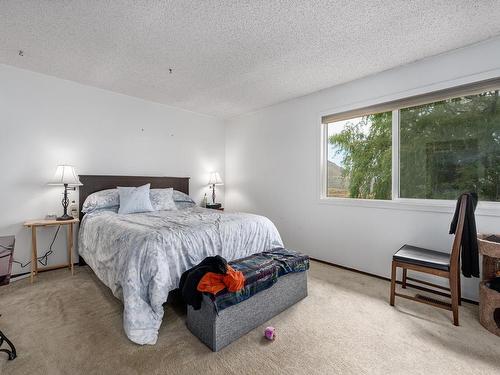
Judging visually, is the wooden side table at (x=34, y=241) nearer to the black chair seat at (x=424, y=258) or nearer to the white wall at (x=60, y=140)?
the white wall at (x=60, y=140)

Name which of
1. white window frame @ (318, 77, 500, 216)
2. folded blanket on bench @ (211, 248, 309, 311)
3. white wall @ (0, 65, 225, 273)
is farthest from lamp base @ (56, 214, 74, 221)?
white window frame @ (318, 77, 500, 216)

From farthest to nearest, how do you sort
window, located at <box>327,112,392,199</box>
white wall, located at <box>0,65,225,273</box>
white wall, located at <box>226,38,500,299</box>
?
window, located at <box>327,112,392,199</box>
white wall, located at <box>0,65,225,273</box>
white wall, located at <box>226,38,500,299</box>

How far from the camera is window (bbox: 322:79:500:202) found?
7.93 ft

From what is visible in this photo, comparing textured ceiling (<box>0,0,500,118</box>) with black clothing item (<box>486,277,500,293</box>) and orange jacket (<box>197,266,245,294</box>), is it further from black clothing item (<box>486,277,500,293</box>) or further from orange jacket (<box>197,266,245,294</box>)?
black clothing item (<box>486,277,500,293</box>)

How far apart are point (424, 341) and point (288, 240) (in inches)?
90.7

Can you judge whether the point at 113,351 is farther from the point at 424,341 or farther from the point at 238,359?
the point at 424,341

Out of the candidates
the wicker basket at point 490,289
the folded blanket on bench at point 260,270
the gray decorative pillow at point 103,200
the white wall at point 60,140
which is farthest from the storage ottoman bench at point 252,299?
the white wall at point 60,140

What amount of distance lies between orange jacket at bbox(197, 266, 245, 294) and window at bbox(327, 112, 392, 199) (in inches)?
91.4

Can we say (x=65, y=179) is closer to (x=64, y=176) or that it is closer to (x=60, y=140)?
(x=64, y=176)

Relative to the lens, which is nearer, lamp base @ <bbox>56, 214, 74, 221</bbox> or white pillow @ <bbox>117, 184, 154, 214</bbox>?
lamp base @ <bbox>56, 214, 74, 221</bbox>

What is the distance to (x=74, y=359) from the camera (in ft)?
5.24

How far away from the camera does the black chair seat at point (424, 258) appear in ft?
6.82

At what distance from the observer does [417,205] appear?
2.71 metres

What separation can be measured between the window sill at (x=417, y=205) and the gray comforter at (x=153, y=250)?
1.22 metres
